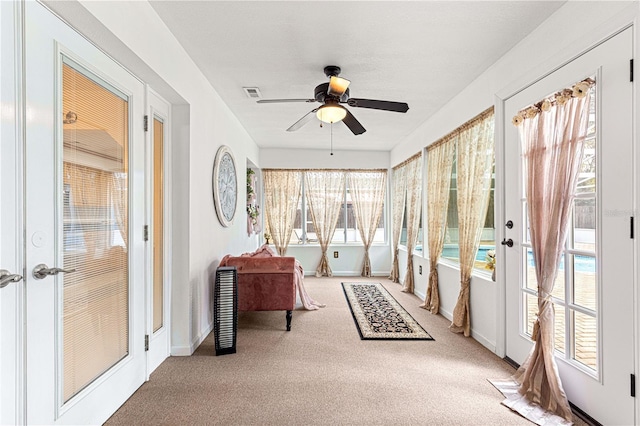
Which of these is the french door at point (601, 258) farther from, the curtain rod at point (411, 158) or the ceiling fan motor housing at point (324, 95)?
the curtain rod at point (411, 158)

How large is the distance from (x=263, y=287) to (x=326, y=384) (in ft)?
4.65

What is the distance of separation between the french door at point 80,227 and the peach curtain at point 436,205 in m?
3.24

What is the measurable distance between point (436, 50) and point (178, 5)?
6.37 ft

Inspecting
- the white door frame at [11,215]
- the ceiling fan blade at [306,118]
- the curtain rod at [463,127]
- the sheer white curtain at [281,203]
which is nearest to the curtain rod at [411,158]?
the curtain rod at [463,127]

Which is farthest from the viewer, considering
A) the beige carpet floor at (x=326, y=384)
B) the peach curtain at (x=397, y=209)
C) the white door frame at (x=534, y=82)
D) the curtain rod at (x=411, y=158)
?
the peach curtain at (x=397, y=209)

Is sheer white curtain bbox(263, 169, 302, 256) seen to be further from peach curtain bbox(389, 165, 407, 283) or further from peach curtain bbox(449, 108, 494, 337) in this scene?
peach curtain bbox(449, 108, 494, 337)

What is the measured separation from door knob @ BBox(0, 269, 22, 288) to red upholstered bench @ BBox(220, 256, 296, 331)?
7.31 feet

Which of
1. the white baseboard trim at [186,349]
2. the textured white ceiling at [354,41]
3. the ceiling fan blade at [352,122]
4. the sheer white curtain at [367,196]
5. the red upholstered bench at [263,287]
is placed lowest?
the white baseboard trim at [186,349]

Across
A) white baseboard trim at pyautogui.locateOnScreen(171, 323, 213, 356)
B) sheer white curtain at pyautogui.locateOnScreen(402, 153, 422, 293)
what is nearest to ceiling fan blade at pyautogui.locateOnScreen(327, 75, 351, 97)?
white baseboard trim at pyautogui.locateOnScreen(171, 323, 213, 356)

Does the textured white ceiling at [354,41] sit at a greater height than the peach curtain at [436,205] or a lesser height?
greater

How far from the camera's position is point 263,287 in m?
3.49

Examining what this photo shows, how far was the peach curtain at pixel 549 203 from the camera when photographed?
6.35 ft

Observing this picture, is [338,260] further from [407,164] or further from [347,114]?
[347,114]

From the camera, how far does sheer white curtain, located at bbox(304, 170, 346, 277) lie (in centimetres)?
656
